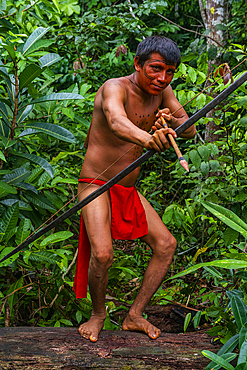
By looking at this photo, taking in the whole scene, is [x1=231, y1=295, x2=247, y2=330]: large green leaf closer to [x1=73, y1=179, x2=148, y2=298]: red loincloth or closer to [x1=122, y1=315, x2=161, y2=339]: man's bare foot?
[x1=122, y1=315, x2=161, y2=339]: man's bare foot

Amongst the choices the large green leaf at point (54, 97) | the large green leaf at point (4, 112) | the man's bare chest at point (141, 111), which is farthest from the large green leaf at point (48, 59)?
the man's bare chest at point (141, 111)

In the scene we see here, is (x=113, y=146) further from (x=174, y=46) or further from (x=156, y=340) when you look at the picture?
(x=156, y=340)

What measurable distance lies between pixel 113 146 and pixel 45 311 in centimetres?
132

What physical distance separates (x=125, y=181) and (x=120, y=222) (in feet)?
0.83

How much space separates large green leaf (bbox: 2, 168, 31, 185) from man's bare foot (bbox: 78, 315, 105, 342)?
110cm

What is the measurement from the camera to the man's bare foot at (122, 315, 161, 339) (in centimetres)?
202

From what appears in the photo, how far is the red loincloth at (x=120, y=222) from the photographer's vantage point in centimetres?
210

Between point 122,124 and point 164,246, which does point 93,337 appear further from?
point 122,124

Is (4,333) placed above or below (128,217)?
below

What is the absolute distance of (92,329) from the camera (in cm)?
197

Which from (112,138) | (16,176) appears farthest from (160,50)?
(16,176)

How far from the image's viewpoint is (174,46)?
6.19ft

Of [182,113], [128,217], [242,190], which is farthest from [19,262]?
[242,190]

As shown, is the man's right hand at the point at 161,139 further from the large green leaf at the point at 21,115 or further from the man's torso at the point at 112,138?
the large green leaf at the point at 21,115
